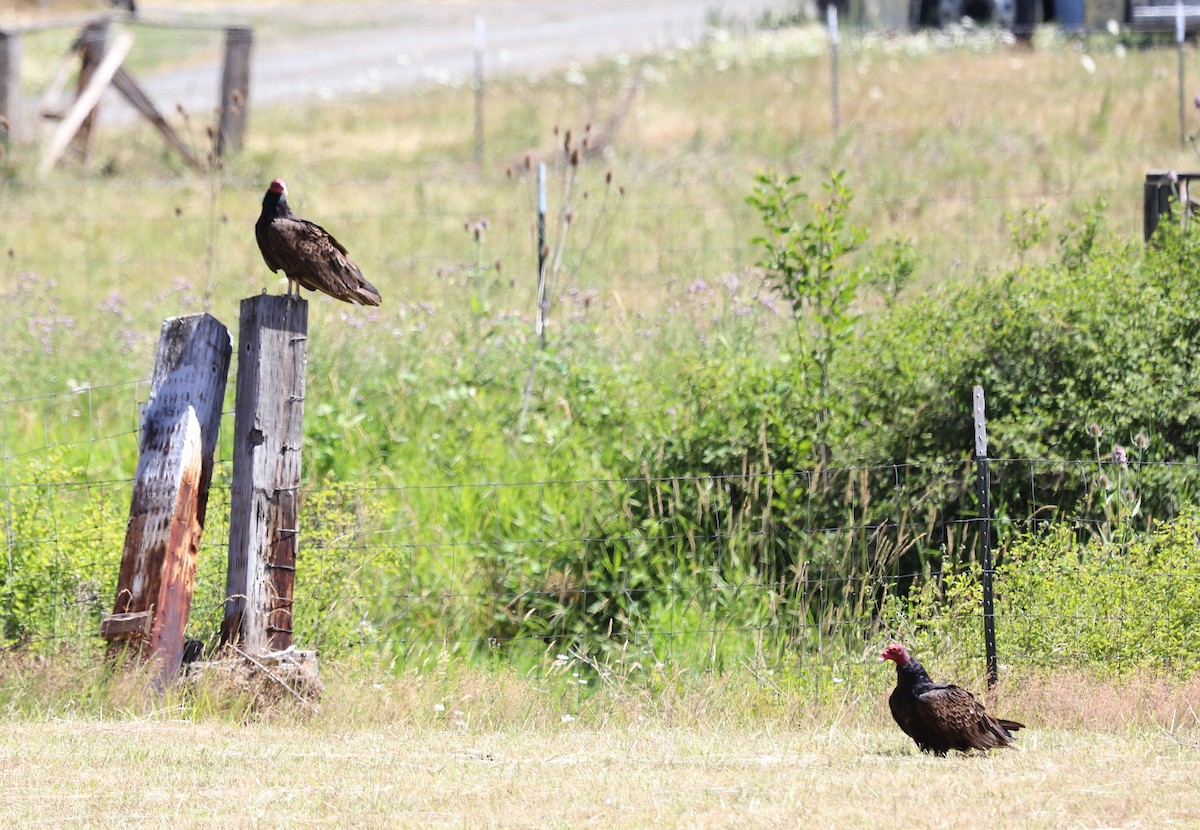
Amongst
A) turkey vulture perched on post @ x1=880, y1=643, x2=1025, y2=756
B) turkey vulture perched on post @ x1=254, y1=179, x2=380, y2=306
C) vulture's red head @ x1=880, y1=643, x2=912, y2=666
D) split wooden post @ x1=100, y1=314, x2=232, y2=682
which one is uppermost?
turkey vulture perched on post @ x1=254, y1=179, x2=380, y2=306

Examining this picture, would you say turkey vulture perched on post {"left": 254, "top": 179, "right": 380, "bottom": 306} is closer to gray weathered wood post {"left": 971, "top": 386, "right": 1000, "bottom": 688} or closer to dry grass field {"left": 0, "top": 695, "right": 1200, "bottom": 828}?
dry grass field {"left": 0, "top": 695, "right": 1200, "bottom": 828}

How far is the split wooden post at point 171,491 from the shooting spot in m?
6.40

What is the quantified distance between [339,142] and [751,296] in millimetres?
10611

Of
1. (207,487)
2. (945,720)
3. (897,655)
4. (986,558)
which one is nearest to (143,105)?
(207,487)

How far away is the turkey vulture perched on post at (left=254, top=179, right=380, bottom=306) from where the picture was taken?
6660 millimetres

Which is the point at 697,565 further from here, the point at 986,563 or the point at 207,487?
the point at 207,487

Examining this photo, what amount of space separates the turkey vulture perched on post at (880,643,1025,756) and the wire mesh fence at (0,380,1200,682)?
1.31 metres

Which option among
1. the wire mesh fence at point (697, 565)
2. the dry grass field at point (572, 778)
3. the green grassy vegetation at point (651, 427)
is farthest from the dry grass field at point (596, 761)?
the green grassy vegetation at point (651, 427)

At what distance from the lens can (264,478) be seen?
21.3 feet

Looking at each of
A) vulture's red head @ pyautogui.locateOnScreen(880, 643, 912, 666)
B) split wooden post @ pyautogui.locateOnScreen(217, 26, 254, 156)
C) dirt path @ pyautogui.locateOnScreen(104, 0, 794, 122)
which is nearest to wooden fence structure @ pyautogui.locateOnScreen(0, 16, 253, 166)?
split wooden post @ pyautogui.locateOnScreen(217, 26, 254, 156)

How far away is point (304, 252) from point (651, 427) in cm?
293

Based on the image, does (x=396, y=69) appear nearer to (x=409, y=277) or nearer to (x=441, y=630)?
(x=409, y=277)

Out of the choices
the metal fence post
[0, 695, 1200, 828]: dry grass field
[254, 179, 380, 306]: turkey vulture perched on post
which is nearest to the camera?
[0, 695, 1200, 828]: dry grass field

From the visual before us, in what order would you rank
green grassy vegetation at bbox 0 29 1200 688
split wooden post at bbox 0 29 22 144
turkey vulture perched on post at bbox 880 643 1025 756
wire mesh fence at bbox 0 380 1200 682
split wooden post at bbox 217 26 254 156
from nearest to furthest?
turkey vulture perched on post at bbox 880 643 1025 756 < wire mesh fence at bbox 0 380 1200 682 < green grassy vegetation at bbox 0 29 1200 688 < split wooden post at bbox 0 29 22 144 < split wooden post at bbox 217 26 254 156
